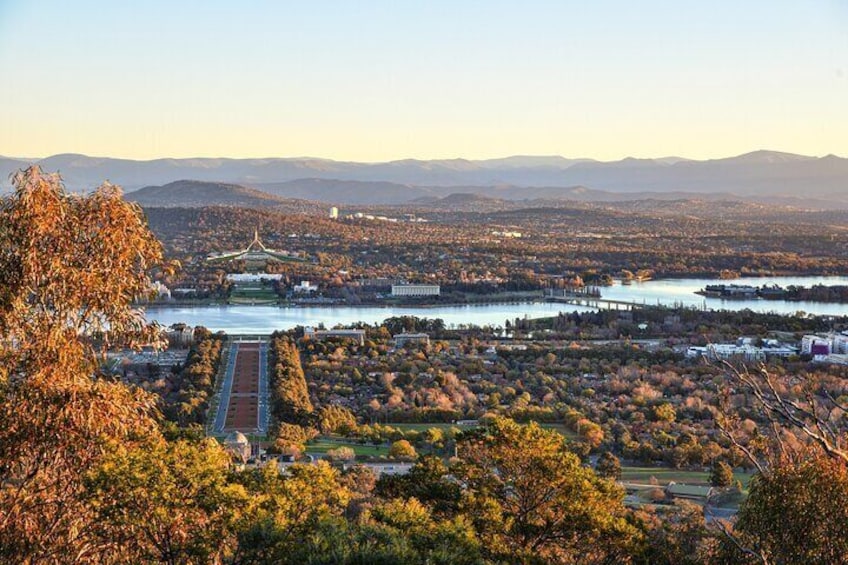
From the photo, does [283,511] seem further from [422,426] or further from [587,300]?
[587,300]

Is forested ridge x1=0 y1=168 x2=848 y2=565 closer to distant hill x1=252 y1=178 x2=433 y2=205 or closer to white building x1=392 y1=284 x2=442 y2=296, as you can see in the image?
white building x1=392 y1=284 x2=442 y2=296

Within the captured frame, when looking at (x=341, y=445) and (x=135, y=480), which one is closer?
(x=135, y=480)

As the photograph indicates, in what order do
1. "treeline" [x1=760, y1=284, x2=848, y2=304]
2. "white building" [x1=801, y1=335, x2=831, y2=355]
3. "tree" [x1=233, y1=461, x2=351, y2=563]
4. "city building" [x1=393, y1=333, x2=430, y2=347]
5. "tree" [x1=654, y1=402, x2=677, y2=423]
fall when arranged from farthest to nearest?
1. "treeline" [x1=760, y1=284, x2=848, y2=304]
2. "city building" [x1=393, y1=333, x2=430, y2=347]
3. "white building" [x1=801, y1=335, x2=831, y2=355]
4. "tree" [x1=654, y1=402, x2=677, y2=423]
5. "tree" [x1=233, y1=461, x2=351, y2=563]

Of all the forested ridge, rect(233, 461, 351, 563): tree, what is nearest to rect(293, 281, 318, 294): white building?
rect(233, 461, 351, 563): tree

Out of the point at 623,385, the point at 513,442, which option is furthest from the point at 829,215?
the point at 513,442

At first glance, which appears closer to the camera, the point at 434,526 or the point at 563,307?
the point at 434,526

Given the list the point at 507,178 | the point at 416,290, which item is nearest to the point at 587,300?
the point at 416,290

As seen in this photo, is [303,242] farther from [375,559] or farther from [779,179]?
[779,179]
